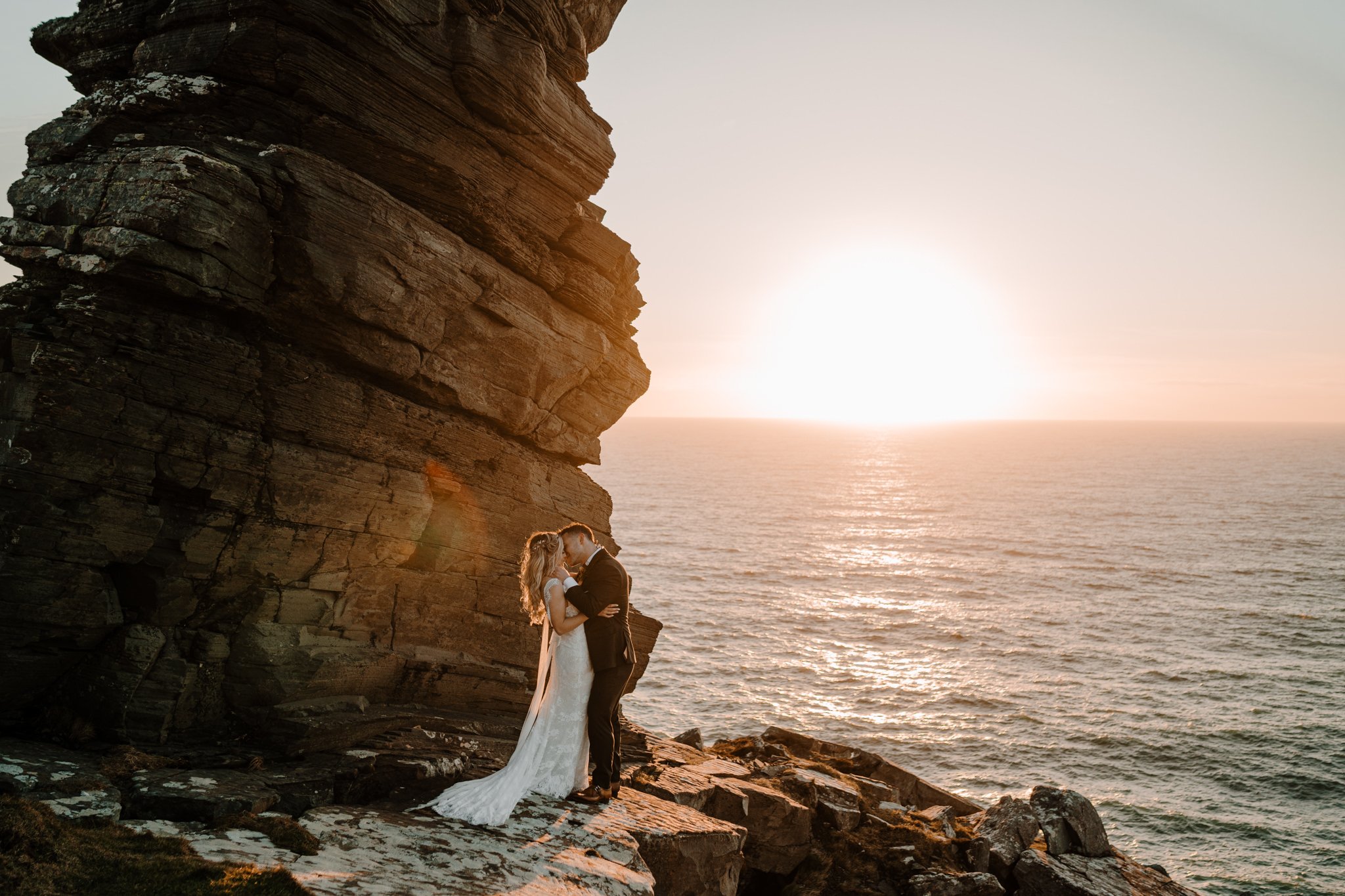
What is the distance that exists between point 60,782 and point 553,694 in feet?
20.9

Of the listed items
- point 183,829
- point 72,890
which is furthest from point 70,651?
point 72,890

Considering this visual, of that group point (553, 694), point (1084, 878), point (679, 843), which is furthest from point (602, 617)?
Result: point (1084, 878)

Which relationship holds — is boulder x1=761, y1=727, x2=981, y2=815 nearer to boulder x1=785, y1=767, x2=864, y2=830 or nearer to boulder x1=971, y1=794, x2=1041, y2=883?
boulder x1=971, y1=794, x2=1041, y2=883

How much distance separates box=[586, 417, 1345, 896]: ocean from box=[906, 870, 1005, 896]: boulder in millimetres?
16338

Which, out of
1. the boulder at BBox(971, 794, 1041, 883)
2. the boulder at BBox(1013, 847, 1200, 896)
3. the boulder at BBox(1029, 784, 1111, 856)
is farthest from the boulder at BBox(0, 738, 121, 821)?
the boulder at BBox(1029, 784, 1111, 856)

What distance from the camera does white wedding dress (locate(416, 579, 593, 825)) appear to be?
1236 cm

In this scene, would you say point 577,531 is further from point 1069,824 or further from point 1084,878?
point 1069,824

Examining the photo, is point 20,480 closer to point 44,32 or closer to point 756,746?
point 44,32

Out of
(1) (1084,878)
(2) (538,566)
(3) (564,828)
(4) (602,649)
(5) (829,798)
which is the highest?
(2) (538,566)

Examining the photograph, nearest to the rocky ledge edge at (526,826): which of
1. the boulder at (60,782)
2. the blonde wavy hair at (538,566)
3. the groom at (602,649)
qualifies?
the boulder at (60,782)

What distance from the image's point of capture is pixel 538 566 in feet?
41.6

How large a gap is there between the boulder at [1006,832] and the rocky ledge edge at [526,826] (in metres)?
0.04

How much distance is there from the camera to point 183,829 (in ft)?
30.5

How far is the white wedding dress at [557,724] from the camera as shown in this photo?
12.4 metres
